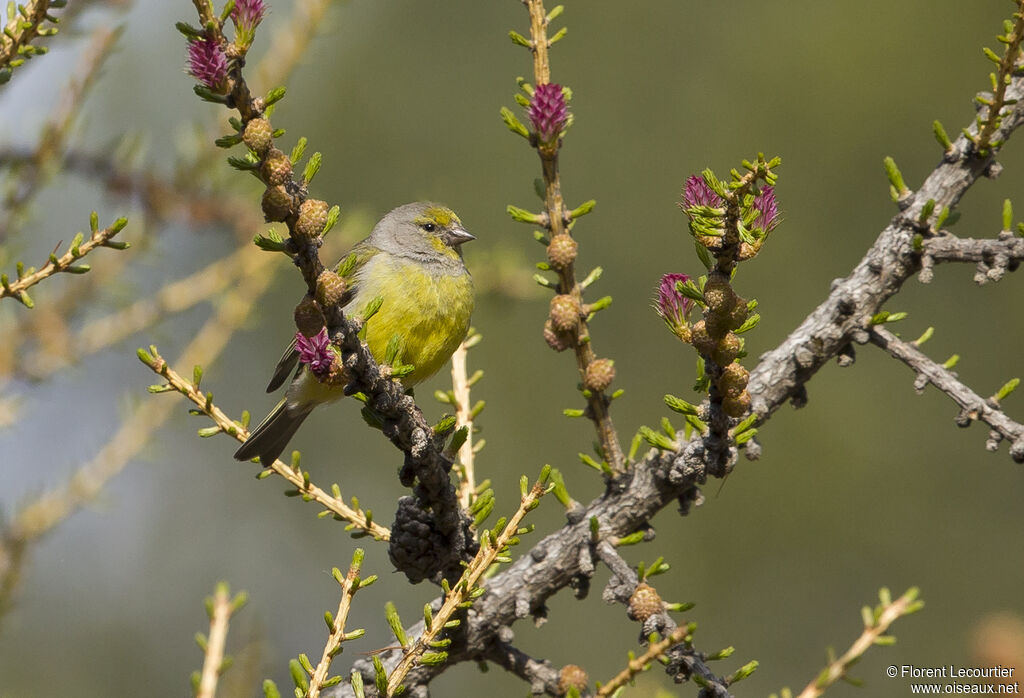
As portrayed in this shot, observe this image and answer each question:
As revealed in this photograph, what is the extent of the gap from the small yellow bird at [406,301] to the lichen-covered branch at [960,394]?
184cm

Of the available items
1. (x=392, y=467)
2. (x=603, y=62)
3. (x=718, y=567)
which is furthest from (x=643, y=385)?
(x=603, y=62)

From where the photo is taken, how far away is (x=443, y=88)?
9.99 metres

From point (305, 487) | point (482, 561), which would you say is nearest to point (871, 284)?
point (482, 561)

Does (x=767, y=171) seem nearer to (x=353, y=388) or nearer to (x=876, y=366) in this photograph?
(x=353, y=388)

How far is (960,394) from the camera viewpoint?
6.81 feet

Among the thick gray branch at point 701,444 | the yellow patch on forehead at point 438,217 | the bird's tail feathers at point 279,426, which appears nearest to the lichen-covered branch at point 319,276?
the thick gray branch at point 701,444

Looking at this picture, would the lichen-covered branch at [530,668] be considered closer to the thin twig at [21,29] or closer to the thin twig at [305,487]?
the thin twig at [305,487]

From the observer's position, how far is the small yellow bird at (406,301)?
13.6ft

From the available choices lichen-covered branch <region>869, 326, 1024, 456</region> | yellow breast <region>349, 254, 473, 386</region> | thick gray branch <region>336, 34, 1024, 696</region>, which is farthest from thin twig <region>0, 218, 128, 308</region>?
yellow breast <region>349, 254, 473, 386</region>

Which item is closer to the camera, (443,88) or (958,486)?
(958,486)

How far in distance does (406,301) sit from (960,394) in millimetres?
2560

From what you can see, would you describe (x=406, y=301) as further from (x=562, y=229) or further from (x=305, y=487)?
(x=562, y=229)

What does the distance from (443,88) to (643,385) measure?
11.9 feet

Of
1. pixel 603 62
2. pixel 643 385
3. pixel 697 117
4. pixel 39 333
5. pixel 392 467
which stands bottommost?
pixel 39 333
